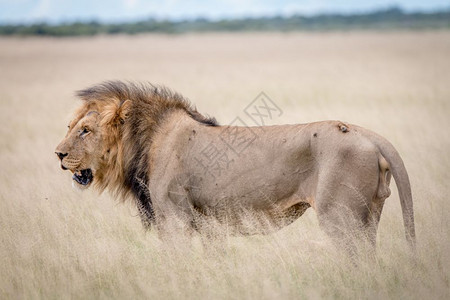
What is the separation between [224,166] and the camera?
212 inches

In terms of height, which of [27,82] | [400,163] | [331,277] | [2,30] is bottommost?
[2,30]

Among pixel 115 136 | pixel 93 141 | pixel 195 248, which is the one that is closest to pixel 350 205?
pixel 195 248

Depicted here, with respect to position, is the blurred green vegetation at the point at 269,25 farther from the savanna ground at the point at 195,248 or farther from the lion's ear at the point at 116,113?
the lion's ear at the point at 116,113

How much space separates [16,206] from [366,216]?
3.89 meters

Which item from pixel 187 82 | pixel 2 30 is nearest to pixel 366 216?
pixel 187 82

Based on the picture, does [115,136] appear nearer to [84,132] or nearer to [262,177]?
[84,132]

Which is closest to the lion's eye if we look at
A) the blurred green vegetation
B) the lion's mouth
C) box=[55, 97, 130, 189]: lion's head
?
box=[55, 97, 130, 189]: lion's head

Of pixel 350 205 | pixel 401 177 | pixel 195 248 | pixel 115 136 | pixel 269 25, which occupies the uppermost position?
pixel 401 177

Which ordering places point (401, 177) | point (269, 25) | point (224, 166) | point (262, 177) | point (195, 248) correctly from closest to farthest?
point (401, 177)
point (262, 177)
point (224, 166)
point (195, 248)
point (269, 25)

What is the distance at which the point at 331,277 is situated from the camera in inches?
195

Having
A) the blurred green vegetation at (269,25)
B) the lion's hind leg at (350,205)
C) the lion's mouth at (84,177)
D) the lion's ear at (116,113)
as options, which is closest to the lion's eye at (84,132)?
the lion's ear at (116,113)

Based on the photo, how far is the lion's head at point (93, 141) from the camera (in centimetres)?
560

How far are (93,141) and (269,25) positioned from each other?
9313 cm

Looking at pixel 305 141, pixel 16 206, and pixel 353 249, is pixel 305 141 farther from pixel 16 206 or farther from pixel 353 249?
pixel 16 206
